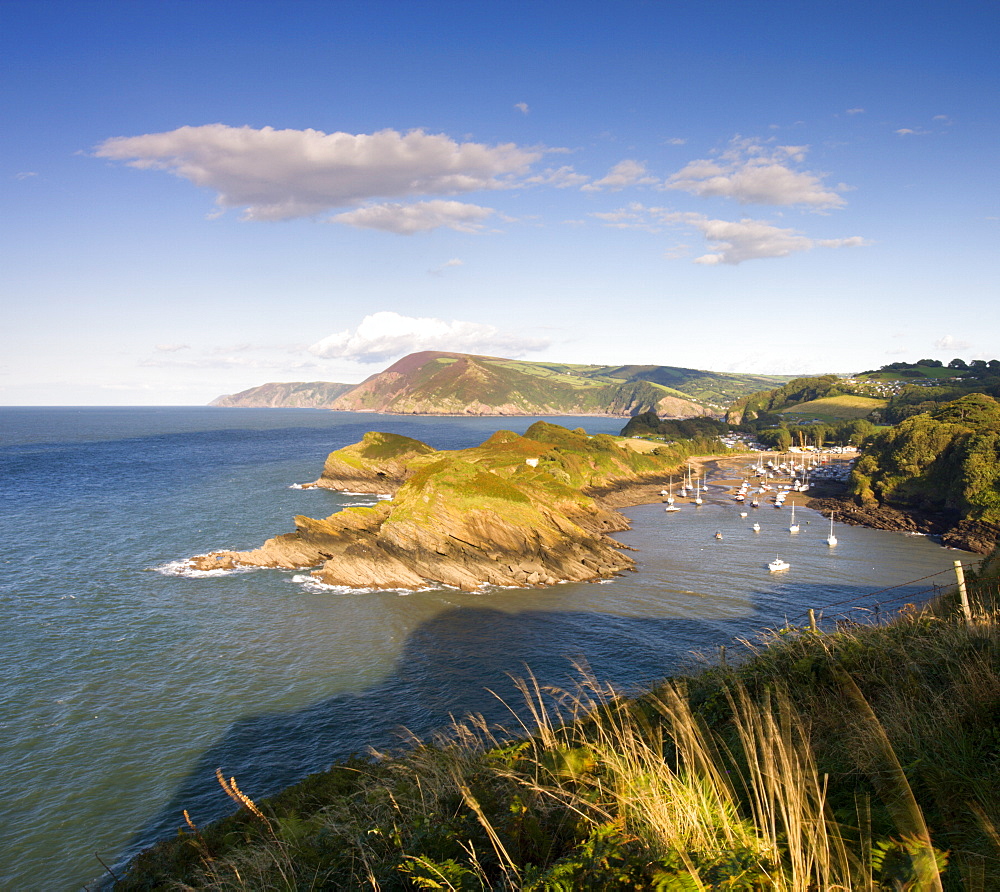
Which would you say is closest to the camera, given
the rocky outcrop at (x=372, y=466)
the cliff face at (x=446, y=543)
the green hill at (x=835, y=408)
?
the cliff face at (x=446, y=543)

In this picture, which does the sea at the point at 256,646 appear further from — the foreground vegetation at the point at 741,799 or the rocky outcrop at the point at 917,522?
the foreground vegetation at the point at 741,799

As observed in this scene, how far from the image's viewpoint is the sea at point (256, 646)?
1862 cm

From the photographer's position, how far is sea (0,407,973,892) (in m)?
18.6

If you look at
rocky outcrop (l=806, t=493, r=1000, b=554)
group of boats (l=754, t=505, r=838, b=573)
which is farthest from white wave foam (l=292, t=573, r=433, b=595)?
rocky outcrop (l=806, t=493, r=1000, b=554)

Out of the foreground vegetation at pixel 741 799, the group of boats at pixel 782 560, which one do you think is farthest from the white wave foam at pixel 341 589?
the foreground vegetation at pixel 741 799

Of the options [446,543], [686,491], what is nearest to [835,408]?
[686,491]

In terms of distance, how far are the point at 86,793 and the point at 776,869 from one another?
75.5 ft

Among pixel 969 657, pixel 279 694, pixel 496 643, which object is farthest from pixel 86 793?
pixel 969 657

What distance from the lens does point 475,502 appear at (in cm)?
4428

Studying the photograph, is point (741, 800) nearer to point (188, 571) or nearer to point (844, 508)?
point (188, 571)

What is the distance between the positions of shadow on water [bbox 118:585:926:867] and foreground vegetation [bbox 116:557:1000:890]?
5678mm

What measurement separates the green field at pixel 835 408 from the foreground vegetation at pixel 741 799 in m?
180

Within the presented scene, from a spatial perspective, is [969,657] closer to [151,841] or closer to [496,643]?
[151,841]

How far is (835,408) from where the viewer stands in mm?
174250
